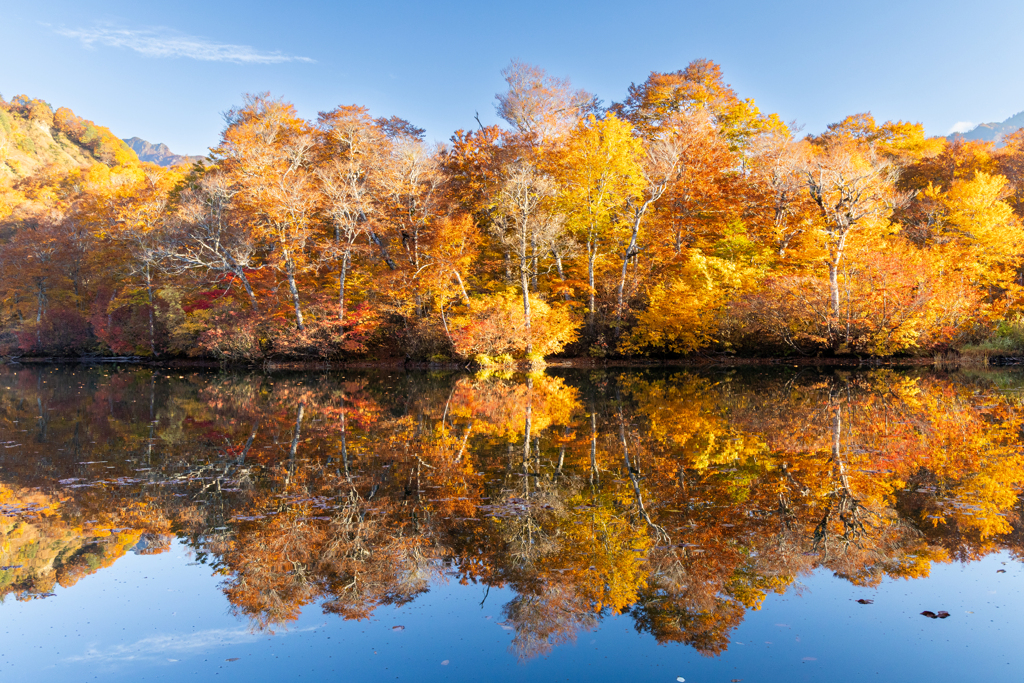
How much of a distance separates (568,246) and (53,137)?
91054 millimetres

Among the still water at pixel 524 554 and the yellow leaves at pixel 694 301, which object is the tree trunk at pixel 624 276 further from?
the still water at pixel 524 554

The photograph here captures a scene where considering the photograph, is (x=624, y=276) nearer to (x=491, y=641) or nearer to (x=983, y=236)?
(x=983, y=236)

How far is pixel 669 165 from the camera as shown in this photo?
28.0 meters

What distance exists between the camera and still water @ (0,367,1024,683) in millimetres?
4016

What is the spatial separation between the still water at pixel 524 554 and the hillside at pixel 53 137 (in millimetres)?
86808

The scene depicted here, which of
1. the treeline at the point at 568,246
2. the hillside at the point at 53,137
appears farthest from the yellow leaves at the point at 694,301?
the hillside at the point at 53,137

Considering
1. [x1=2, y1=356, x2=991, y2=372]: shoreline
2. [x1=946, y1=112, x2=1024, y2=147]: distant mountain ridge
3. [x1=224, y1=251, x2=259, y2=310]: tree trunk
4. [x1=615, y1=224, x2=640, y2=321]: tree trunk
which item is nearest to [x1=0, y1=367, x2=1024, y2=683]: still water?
[x1=2, y1=356, x2=991, y2=372]: shoreline

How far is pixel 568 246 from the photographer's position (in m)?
28.8

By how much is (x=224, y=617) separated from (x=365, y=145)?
33047mm

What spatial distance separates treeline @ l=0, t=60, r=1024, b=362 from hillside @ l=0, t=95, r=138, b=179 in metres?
56.5

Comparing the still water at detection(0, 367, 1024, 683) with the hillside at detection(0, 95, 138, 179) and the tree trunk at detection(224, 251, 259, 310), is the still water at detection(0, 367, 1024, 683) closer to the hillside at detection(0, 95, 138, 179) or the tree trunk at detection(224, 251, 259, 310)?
the tree trunk at detection(224, 251, 259, 310)

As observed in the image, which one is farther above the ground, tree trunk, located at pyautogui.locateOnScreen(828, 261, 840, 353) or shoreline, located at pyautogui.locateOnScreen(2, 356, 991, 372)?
tree trunk, located at pyautogui.locateOnScreen(828, 261, 840, 353)

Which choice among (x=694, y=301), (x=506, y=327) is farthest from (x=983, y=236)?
(x=506, y=327)

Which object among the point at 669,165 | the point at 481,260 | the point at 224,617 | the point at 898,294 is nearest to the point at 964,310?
the point at 898,294
